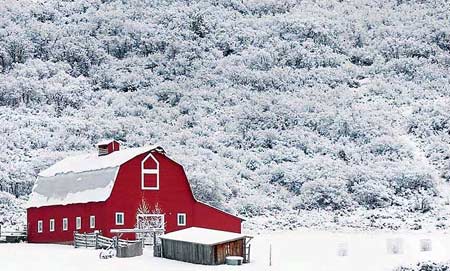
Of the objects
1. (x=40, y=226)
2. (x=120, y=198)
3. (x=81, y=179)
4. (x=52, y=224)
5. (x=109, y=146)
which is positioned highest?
(x=109, y=146)

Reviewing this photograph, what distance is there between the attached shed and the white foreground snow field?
1.89 feet

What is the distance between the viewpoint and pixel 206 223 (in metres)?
47.8

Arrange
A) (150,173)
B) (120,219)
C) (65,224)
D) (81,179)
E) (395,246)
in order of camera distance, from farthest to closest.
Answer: (81,179) → (65,224) → (150,173) → (120,219) → (395,246)

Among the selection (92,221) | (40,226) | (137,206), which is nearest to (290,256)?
(137,206)

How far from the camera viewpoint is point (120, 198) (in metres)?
45.4

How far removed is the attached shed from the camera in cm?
3544

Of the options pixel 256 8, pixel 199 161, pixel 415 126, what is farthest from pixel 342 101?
pixel 256 8

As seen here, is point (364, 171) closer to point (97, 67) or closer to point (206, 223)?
point (206, 223)

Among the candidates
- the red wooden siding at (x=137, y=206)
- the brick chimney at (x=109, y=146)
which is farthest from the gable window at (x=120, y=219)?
the brick chimney at (x=109, y=146)

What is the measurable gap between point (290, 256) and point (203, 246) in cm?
483

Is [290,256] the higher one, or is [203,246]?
[203,246]

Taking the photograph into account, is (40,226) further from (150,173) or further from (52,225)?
(150,173)

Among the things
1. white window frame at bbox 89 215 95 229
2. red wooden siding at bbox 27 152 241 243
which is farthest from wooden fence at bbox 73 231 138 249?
red wooden siding at bbox 27 152 241 243

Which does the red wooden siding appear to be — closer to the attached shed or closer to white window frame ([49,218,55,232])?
white window frame ([49,218,55,232])
